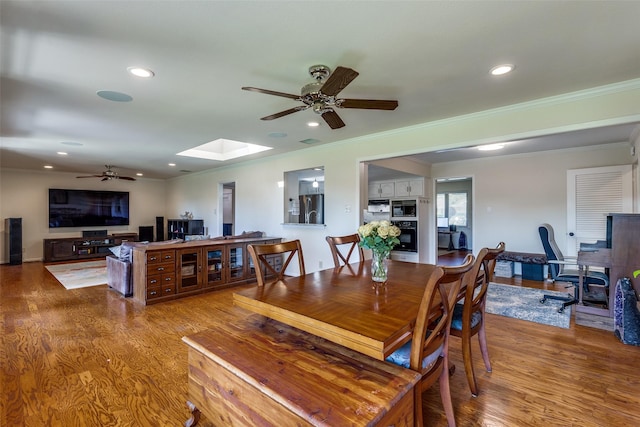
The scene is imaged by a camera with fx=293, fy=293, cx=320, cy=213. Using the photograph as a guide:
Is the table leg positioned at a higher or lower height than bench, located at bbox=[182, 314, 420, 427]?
lower

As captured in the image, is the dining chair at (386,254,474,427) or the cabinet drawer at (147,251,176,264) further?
the cabinet drawer at (147,251,176,264)

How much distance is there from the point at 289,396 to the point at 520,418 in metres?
1.54

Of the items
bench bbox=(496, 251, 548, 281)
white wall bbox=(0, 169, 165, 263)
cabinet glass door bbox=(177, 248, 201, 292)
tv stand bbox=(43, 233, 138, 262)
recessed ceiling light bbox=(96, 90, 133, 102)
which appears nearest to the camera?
recessed ceiling light bbox=(96, 90, 133, 102)

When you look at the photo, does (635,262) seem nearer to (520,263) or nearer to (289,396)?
(520,263)

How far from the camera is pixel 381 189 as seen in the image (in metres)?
Result: 7.39

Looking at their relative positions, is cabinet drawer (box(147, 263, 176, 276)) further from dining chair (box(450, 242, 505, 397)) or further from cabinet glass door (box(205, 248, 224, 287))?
dining chair (box(450, 242, 505, 397))

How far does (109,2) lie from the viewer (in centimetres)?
159

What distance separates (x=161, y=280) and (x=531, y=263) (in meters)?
6.12

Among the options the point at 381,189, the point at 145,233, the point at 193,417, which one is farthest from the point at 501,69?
the point at 145,233

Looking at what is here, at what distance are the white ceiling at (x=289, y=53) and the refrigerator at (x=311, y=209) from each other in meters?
2.81

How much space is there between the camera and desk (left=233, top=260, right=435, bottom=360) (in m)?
1.30

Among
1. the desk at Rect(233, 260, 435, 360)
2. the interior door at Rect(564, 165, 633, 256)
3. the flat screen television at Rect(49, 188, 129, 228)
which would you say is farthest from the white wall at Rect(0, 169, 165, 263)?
the interior door at Rect(564, 165, 633, 256)

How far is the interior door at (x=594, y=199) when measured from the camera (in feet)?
15.4

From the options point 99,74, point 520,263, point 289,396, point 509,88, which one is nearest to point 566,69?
point 509,88
